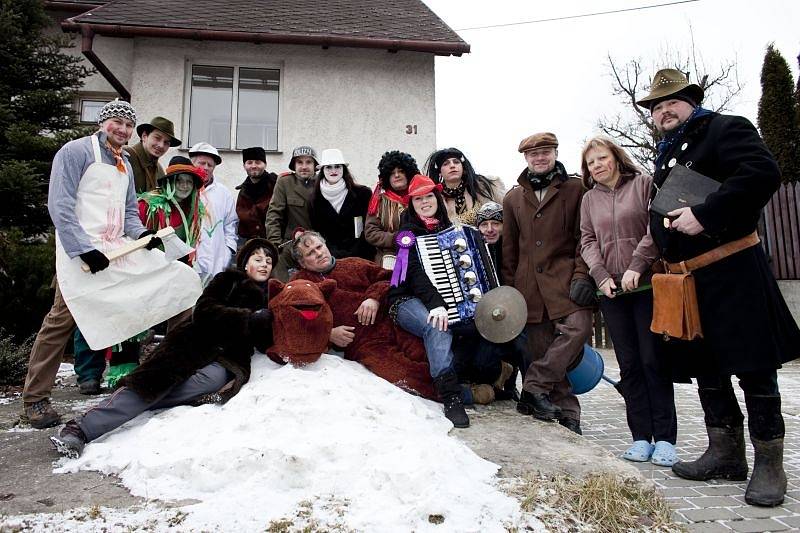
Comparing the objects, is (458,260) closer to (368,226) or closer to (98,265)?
(368,226)

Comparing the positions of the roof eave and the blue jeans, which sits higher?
the roof eave

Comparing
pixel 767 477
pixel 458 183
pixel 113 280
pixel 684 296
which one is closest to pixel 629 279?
pixel 684 296

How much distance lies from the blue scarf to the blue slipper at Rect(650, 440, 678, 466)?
177 centimetres

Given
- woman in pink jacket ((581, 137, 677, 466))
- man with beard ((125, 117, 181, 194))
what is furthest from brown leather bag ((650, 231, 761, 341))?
man with beard ((125, 117, 181, 194))

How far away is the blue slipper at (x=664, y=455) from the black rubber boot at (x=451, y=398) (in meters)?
1.20

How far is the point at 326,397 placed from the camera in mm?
3203

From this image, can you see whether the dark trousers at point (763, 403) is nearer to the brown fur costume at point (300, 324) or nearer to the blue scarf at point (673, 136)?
the blue scarf at point (673, 136)

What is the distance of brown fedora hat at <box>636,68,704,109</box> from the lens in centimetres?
329

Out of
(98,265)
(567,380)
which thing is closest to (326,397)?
(98,265)

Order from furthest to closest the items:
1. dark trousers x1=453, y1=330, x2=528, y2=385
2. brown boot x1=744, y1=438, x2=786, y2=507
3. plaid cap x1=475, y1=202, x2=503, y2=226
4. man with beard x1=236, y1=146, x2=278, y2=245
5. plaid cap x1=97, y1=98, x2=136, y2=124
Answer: man with beard x1=236, y1=146, x2=278, y2=245 < plaid cap x1=475, y1=202, x2=503, y2=226 < dark trousers x1=453, y1=330, x2=528, y2=385 < plaid cap x1=97, y1=98, x2=136, y2=124 < brown boot x1=744, y1=438, x2=786, y2=507

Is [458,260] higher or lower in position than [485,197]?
lower

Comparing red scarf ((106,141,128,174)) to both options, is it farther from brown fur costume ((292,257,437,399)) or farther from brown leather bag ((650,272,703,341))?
brown leather bag ((650,272,703,341))

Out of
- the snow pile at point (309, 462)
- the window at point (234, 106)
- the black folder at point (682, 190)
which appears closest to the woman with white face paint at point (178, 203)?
the snow pile at point (309, 462)

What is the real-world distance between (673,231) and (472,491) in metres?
1.94
